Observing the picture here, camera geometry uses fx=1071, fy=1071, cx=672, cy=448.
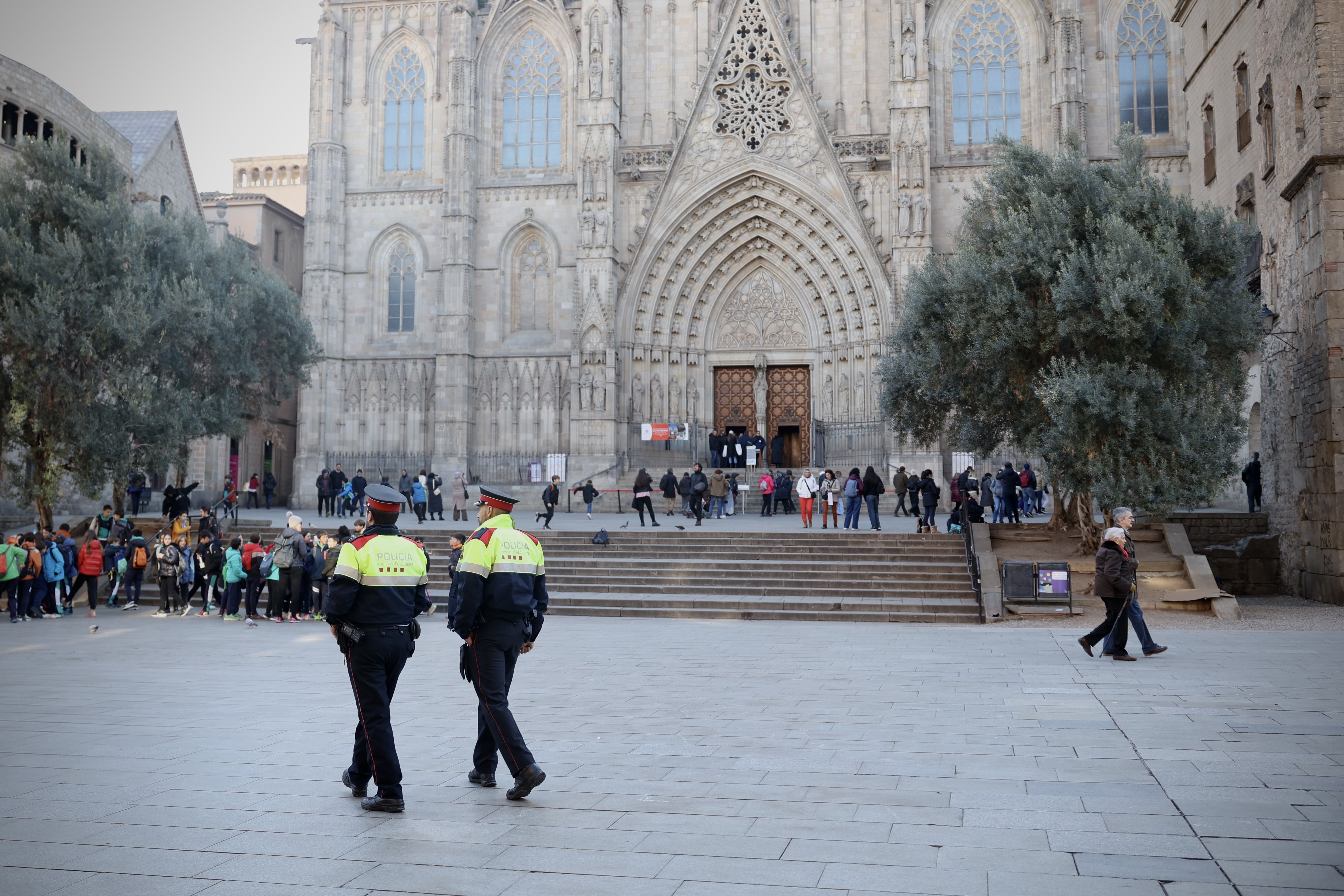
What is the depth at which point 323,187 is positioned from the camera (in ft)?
122

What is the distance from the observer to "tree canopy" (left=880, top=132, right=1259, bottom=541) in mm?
16703

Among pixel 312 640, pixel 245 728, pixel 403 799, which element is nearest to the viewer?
pixel 403 799

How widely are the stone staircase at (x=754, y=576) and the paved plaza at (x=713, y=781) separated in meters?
5.04

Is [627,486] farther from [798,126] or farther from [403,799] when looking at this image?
[403,799]

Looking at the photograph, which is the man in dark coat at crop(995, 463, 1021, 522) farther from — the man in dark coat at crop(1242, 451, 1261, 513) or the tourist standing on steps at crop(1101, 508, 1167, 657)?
the tourist standing on steps at crop(1101, 508, 1167, 657)

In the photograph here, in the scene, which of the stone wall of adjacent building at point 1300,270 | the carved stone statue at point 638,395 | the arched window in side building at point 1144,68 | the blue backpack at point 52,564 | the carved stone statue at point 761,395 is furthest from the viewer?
the carved stone statue at point 761,395

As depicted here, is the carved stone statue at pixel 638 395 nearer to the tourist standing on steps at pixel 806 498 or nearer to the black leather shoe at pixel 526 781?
the tourist standing on steps at pixel 806 498

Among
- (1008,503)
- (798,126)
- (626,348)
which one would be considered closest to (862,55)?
(798,126)

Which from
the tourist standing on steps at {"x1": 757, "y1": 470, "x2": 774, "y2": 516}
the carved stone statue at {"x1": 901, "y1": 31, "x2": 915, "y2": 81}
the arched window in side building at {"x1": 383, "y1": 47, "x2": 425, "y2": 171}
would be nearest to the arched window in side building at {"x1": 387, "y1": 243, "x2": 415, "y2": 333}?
the arched window in side building at {"x1": 383, "y1": 47, "x2": 425, "y2": 171}

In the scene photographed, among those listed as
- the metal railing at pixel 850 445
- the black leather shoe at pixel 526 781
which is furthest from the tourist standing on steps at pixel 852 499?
the black leather shoe at pixel 526 781

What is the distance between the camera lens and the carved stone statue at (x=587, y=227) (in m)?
34.1

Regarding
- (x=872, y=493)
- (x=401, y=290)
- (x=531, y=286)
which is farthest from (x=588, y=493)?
(x=401, y=290)

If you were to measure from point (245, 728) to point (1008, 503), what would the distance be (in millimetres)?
18753

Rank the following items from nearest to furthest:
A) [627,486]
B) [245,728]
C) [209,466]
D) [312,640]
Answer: [245,728] < [312,640] < [627,486] < [209,466]
